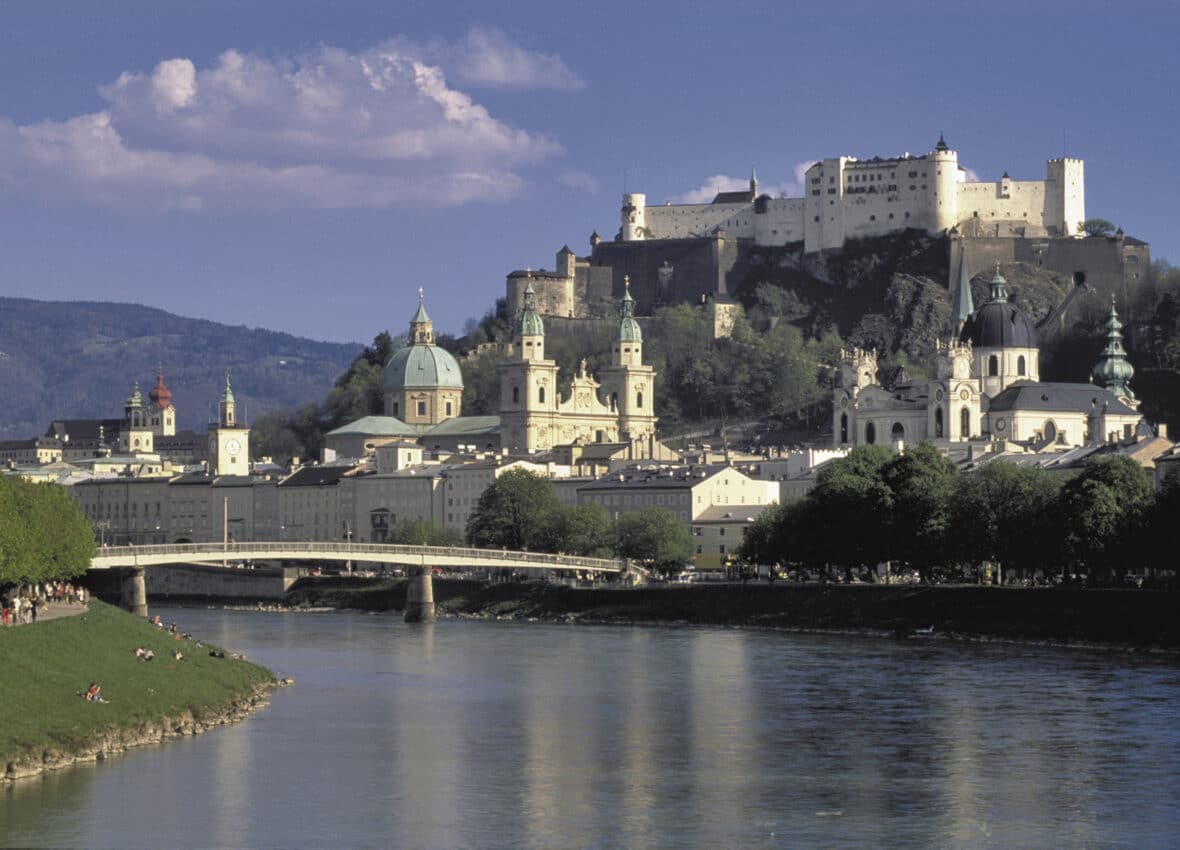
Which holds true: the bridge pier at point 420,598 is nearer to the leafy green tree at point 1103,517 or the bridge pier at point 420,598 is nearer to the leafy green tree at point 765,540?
the leafy green tree at point 765,540

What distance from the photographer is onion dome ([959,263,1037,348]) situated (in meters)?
134

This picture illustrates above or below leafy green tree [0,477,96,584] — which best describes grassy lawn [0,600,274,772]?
below

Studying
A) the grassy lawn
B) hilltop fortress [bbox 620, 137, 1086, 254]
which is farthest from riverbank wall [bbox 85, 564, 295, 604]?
hilltop fortress [bbox 620, 137, 1086, 254]

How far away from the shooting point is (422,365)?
16588 centimetres

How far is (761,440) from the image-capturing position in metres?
152

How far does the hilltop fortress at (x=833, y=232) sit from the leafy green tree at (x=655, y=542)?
177 ft

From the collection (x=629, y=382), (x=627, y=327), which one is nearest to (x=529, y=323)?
(x=627, y=327)

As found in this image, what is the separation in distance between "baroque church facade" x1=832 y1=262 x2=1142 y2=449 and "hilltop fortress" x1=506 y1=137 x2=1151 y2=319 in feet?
47.4

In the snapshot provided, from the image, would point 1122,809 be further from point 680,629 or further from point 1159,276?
point 1159,276

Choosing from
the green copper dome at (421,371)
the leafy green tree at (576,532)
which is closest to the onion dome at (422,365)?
the green copper dome at (421,371)

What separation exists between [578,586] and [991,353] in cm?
4496

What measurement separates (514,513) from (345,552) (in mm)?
24850

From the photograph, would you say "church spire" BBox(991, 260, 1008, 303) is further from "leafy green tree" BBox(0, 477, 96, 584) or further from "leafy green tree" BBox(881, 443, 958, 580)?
"leafy green tree" BBox(0, 477, 96, 584)

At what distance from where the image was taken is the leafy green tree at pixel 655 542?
10362 centimetres
